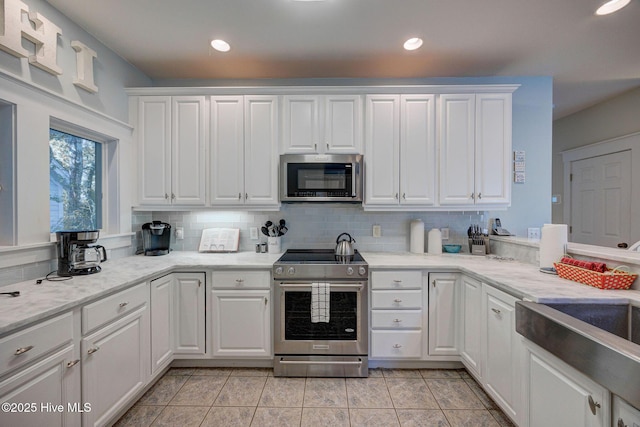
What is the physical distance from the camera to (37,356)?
117 cm

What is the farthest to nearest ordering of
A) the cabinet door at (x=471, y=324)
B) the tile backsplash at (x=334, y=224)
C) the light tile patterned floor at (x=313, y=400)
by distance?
1. the tile backsplash at (x=334, y=224)
2. the cabinet door at (x=471, y=324)
3. the light tile patterned floor at (x=313, y=400)

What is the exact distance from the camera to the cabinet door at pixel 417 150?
2.54 m

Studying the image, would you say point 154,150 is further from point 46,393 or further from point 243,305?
point 46,393

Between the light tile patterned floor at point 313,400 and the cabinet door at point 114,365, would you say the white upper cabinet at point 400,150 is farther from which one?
the cabinet door at point 114,365

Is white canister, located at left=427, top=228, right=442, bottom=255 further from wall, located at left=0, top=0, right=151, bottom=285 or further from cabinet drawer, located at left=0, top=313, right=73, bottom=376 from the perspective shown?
wall, located at left=0, top=0, right=151, bottom=285

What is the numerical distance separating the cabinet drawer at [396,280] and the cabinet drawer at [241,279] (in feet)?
3.00

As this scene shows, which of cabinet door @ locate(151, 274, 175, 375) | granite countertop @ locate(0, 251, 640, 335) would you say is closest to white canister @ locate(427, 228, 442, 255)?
granite countertop @ locate(0, 251, 640, 335)

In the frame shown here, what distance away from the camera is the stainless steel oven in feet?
7.19

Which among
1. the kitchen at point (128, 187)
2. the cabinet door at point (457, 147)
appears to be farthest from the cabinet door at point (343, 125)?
the cabinet door at point (457, 147)

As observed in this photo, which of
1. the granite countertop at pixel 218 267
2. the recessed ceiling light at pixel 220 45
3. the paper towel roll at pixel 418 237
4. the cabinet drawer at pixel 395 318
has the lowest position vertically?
the cabinet drawer at pixel 395 318

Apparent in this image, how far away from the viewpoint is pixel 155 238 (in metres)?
2.60

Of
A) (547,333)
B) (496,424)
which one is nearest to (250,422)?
(496,424)

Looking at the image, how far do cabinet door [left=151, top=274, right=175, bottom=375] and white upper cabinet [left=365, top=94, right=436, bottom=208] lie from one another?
1907 mm

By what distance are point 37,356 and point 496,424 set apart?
8.54ft
